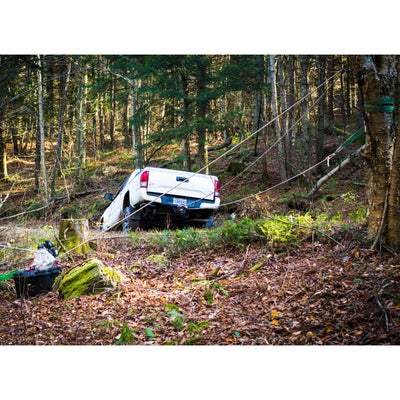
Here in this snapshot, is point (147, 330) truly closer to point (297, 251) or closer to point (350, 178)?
point (297, 251)

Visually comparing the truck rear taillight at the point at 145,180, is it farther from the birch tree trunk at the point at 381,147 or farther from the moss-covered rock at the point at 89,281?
the birch tree trunk at the point at 381,147

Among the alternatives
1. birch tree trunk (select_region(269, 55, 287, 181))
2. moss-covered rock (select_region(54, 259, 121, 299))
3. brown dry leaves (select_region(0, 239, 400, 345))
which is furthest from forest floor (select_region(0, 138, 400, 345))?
birch tree trunk (select_region(269, 55, 287, 181))

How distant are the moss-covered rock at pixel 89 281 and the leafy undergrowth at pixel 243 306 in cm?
13

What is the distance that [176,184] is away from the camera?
23.4 feet

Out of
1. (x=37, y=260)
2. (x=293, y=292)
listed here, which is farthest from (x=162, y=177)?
(x=293, y=292)

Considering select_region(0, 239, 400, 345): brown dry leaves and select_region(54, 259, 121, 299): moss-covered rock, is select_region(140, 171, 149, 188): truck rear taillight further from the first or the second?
select_region(54, 259, 121, 299): moss-covered rock

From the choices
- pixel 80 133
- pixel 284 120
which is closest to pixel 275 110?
pixel 284 120

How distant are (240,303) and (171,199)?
150 inches

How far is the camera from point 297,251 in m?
4.81

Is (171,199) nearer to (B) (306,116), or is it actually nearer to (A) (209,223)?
(A) (209,223)

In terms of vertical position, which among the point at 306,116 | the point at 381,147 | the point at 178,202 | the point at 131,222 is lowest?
the point at 131,222

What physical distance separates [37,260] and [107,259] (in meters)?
1.33

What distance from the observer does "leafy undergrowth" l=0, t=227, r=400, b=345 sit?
281 centimetres
